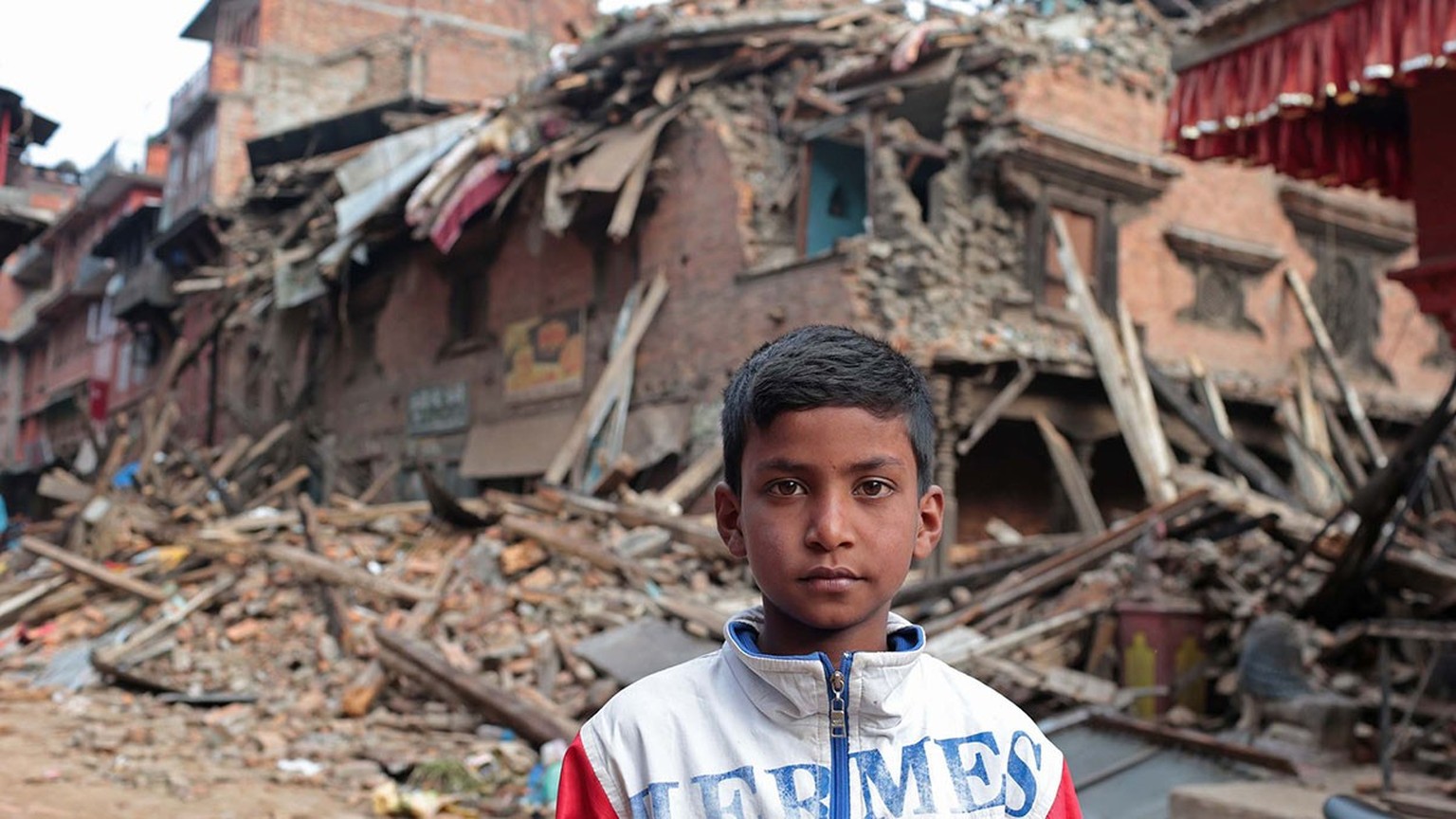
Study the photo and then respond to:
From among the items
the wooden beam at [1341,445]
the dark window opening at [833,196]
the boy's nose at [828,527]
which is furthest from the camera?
the wooden beam at [1341,445]

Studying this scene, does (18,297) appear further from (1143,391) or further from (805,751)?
(805,751)

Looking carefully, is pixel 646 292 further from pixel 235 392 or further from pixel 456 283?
pixel 235 392

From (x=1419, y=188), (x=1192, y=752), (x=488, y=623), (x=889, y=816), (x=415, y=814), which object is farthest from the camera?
(x=488, y=623)

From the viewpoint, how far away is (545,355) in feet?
59.9

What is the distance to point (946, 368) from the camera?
524 inches

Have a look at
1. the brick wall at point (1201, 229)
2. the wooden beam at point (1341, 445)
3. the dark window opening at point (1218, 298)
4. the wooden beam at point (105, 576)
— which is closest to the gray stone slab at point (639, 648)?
the wooden beam at point (105, 576)

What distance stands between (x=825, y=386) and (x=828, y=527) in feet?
0.70

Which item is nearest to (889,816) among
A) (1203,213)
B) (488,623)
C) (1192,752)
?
(1192,752)

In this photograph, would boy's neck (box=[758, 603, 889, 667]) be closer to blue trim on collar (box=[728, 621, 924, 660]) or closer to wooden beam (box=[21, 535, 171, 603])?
blue trim on collar (box=[728, 621, 924, 660])

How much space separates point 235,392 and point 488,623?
18.8 metres

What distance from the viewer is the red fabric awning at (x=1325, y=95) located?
5.29 m

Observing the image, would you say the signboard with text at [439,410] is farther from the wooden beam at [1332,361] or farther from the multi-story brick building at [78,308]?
the multi-story brick building at [78,308]

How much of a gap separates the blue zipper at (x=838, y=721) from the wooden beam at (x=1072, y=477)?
1213 centimetres

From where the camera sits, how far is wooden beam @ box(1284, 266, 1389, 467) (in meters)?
16.1
